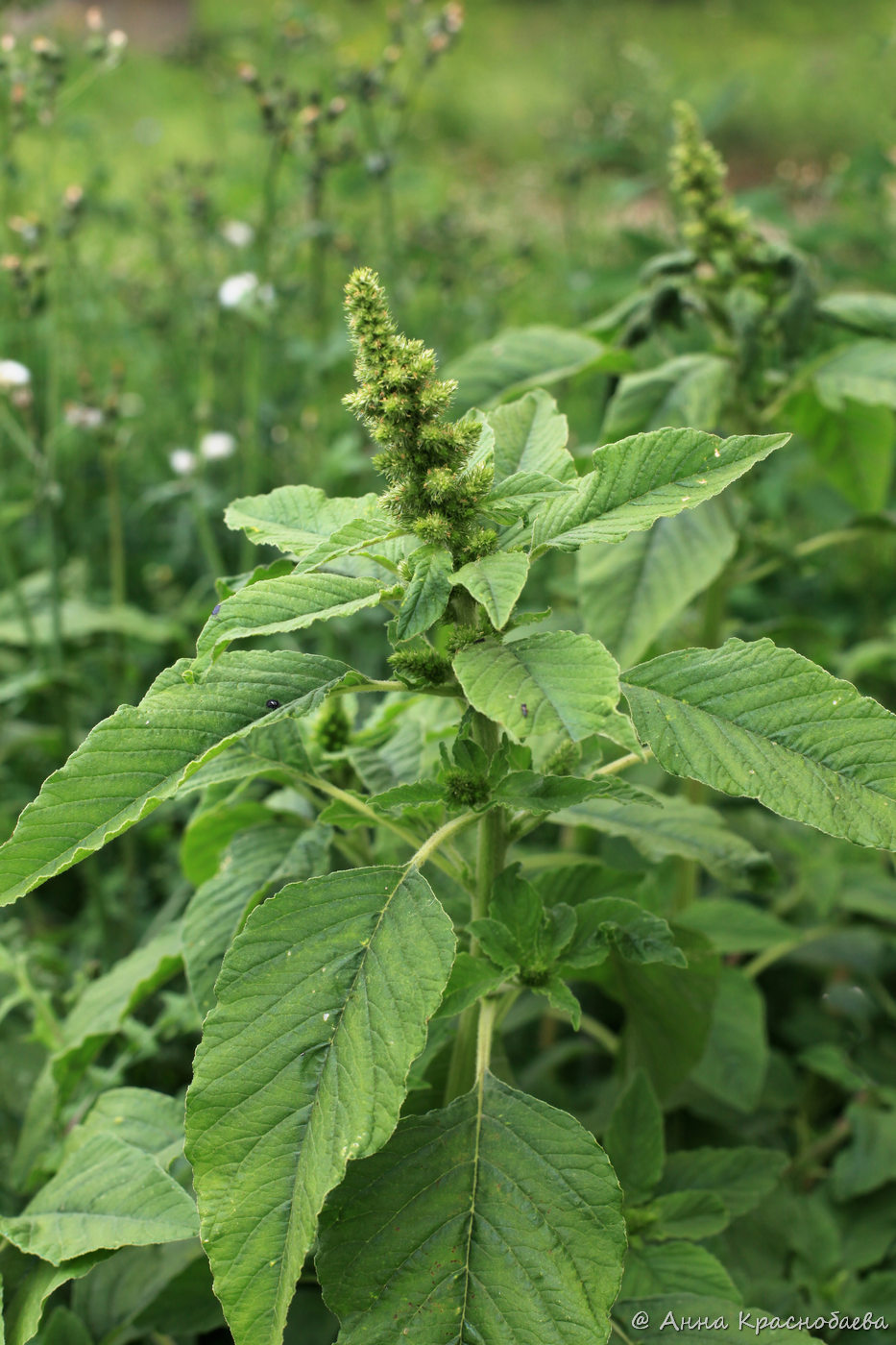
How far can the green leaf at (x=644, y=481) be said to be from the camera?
85 centimetres

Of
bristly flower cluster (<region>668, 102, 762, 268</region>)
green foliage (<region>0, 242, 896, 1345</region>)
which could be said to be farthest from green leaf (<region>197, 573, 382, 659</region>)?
bristly flower cluster (<region>668, 102, 762, 268</region>)

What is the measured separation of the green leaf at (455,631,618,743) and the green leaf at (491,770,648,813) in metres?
0.10

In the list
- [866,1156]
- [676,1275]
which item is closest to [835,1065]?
[866,1156]

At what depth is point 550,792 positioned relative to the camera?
0.88m

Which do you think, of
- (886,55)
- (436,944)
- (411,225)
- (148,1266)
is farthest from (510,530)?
(886,55)

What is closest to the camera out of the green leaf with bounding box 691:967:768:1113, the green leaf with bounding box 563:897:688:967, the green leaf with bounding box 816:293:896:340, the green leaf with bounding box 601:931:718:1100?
the green leaf with bounding box 563:897:688:967

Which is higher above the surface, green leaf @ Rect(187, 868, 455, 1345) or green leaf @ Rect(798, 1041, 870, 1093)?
green leaf @ Rect(187, 868, 455, 1345)

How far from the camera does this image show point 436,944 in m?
0.81

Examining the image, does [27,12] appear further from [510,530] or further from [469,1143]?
[469,1143]

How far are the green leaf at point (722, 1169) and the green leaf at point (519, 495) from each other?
753 mm

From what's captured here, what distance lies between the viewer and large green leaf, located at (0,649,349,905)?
0.82 metres

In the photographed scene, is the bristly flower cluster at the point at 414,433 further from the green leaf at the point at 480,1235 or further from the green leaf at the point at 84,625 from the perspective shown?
the green leaf at the point at 84,625

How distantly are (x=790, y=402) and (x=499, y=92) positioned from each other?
7.46 meters

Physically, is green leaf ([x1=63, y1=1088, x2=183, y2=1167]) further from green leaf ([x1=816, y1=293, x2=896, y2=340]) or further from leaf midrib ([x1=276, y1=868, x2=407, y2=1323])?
green leaf ([x1=816, y1=293, x2=896, y2=340])
